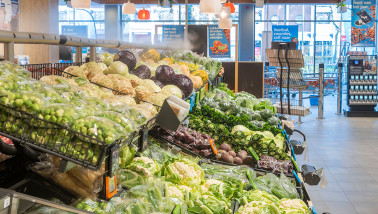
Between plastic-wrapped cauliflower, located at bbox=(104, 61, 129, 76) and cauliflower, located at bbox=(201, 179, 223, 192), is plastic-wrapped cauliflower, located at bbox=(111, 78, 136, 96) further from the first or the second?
cauliflower, located at bbox=(201, 179, 223, 192)

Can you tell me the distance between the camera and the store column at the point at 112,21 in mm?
18797

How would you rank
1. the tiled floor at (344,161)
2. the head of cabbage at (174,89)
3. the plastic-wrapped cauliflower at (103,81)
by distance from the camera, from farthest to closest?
the tiled floor at (344,161), the head of cabbage at (174,89), the plastic-wrapped cauliflower at (103,81)

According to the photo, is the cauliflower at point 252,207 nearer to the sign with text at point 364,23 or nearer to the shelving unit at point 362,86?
the shelving unit at point 362,86

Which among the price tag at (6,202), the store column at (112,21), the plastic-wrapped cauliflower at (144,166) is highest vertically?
the store column at (112,21)

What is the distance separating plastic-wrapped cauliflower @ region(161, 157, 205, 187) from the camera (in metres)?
2.53

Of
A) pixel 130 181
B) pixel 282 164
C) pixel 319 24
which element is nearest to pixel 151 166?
pixel 130 181

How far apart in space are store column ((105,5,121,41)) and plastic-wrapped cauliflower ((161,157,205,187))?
16505 mm

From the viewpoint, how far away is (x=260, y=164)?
3432mm

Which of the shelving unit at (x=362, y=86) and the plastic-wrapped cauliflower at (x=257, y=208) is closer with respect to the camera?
the plastic-wrapped cauliflower at (x=257, y=208)

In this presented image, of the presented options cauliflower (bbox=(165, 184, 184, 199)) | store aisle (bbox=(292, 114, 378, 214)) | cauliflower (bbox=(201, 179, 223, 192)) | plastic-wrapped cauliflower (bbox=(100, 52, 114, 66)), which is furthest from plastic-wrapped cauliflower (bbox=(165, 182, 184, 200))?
store aisle (bbox=(292, 114, 378, 214))

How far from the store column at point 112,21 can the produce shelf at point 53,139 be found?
1752 centimetres

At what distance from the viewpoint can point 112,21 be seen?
18922mm

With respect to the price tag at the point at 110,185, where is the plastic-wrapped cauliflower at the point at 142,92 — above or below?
above

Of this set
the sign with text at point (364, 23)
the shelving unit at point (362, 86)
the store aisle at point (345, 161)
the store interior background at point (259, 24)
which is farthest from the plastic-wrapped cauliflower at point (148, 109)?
the store interior background at point (259, 24)
